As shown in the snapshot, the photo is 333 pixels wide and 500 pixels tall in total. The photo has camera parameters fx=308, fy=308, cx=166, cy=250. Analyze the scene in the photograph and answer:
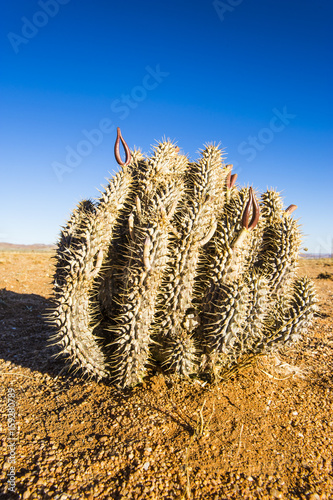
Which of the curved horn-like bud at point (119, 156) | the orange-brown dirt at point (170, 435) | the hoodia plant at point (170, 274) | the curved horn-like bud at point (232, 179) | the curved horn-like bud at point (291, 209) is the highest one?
the curved horn-like bud at point (119, 156)

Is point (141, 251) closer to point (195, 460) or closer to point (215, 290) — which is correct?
point (215, 290)

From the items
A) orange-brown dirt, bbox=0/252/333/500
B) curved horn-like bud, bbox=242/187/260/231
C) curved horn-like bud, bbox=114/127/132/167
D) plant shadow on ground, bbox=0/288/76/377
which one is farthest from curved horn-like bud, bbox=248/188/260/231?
plant shadow on ground, bbox=0/288/76/377

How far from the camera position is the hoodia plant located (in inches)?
126

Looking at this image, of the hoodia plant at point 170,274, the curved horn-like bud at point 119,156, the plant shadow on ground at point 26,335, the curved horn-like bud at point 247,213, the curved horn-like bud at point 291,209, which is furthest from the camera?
the plant shadow on ground at point 26,335

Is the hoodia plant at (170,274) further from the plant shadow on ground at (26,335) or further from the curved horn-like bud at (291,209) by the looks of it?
the plant shadow on ground at (26,335)

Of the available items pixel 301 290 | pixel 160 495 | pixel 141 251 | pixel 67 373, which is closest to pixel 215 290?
pixel 141 251

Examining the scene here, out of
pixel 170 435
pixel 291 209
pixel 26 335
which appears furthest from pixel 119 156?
pixel 26 335

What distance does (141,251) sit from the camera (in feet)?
10.4

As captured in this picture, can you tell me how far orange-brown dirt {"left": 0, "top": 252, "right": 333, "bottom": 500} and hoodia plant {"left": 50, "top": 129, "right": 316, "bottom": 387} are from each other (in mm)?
319

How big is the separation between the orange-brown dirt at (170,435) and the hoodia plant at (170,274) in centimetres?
32

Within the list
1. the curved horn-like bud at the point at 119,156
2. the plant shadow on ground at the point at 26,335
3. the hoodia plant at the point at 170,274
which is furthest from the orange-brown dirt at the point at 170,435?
the curved horn-like bud at the point at 119,156

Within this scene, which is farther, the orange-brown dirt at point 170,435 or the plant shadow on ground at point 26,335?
the plant shadow on ground at point 26,335

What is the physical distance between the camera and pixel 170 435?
9.05ft

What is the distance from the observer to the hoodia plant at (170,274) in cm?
321
